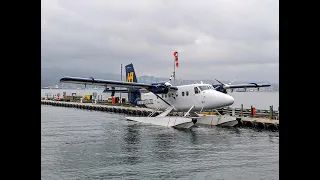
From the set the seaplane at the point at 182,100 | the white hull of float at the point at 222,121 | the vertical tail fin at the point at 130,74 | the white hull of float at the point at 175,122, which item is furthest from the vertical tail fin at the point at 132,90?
the white hull of float at the point at 222,121

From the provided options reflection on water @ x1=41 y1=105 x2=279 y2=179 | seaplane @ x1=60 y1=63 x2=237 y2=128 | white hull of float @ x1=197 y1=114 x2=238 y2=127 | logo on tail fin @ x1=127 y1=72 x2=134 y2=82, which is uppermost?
logo on tail fin @ x1=127 y1=72 x2=134 y2=82

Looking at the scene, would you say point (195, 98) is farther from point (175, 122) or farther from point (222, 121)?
point (222, 121)

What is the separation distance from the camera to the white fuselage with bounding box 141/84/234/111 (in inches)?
931

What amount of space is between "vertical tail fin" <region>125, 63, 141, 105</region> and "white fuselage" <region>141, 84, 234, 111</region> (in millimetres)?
4272

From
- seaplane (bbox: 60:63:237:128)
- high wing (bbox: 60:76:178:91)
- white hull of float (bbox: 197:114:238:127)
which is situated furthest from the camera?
white hull of float (bbox: 197:114:238:127)

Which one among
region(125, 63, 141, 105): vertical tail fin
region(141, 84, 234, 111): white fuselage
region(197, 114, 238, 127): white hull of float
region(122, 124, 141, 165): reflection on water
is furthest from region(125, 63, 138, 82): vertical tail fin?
region(122, 124, 141, 165): reflection on water

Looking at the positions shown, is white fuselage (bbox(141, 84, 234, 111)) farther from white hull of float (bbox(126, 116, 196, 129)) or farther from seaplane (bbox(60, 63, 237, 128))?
white hull of float (bbox(126, 116, 196, 129))

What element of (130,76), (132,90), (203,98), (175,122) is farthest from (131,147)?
(130,76)

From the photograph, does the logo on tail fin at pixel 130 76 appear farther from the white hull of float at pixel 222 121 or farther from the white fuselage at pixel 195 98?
the white hull of float at pixel 222 121

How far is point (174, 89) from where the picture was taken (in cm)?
2694

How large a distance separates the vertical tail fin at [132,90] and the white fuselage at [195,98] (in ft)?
14.0
